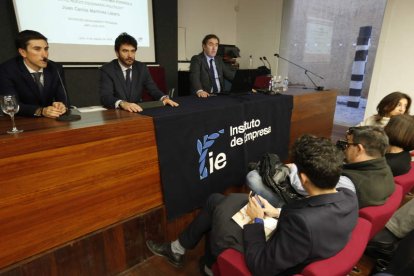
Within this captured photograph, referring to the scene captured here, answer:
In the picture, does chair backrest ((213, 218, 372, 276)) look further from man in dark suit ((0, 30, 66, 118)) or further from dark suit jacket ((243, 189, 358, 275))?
man in dark suit ((0, 30, 66, 118))

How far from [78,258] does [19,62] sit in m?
1.33

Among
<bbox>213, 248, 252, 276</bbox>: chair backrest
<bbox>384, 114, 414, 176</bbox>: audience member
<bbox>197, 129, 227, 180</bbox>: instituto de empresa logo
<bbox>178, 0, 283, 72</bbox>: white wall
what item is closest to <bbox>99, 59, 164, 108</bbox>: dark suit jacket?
<bbox>197, 129, 227, 180</bbox>: instituto de empresa logo

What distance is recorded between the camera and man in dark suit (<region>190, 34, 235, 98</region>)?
8.97ft

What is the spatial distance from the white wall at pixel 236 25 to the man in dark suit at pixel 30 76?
11.2ft

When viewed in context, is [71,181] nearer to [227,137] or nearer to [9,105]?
[9,105]

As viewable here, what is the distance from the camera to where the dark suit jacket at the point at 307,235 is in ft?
2.97

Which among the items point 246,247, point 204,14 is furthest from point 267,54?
point 246,247

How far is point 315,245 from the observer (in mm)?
898

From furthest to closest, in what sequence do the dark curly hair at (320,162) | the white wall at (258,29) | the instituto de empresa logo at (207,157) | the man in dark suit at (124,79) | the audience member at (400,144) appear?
the white wall at (258,29), the man in dark suit at (124,79), the instituto de empresa logo at (207,157), the audience member at (400,144), the dark curly hair at (320,162)

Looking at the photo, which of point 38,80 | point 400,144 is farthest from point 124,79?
point 400,144

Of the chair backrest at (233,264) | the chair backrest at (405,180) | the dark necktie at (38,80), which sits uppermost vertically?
the dark necktie at (38,80)

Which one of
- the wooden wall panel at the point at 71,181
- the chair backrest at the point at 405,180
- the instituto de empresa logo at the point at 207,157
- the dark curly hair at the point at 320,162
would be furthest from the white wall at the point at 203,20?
the dark curly hair at the point at 320,162

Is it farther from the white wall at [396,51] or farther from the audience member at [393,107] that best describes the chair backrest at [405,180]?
the white wall at [396,51]

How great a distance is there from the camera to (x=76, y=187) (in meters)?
1.34
